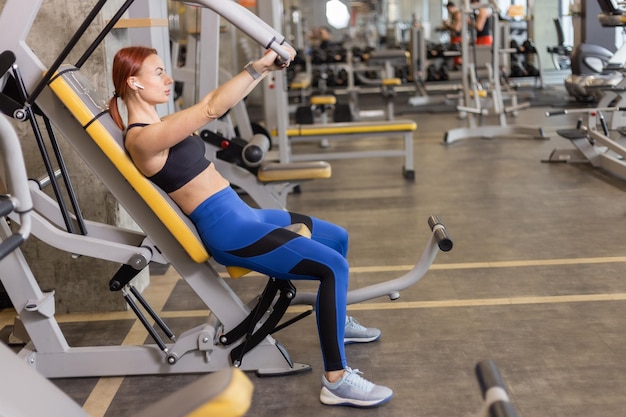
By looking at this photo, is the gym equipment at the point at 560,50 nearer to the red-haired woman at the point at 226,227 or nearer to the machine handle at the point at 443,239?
the machine handle at the point at 443,239

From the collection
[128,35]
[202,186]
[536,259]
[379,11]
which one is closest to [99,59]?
[128,35]

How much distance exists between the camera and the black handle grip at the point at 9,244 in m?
1.42

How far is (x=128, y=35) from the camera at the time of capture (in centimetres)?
358

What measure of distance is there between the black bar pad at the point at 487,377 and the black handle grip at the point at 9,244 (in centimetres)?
88

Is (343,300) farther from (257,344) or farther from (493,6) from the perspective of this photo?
(493,6)

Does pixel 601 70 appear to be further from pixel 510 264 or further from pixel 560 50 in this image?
pixel 510 264

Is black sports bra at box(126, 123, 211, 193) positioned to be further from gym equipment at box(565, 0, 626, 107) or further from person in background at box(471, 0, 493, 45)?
person in background at box(471, 0, 493, 45)

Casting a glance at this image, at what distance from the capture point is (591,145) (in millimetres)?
5910

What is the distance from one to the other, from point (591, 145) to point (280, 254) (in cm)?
429

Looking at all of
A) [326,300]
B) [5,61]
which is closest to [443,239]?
[326,300]

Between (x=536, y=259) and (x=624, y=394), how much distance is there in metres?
1.42

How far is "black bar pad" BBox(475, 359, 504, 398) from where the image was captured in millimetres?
1228

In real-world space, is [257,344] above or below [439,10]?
below

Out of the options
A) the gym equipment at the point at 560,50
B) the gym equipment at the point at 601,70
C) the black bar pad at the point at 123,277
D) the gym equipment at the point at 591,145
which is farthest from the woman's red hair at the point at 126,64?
the gym equipment at the point at 560,50
